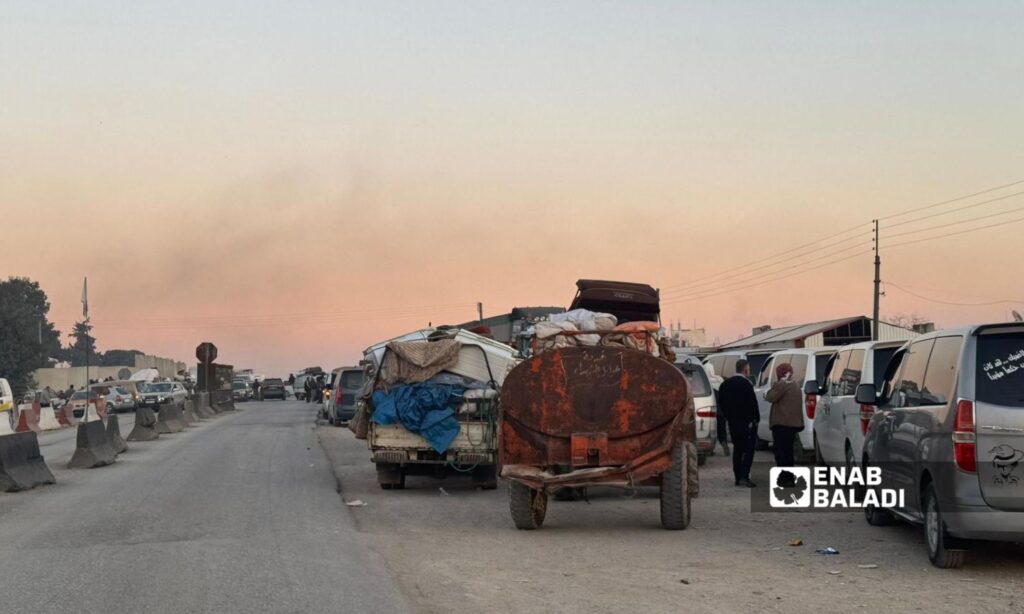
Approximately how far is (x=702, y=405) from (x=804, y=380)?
1.91m

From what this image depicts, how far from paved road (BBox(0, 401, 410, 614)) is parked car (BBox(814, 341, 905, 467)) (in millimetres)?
6436

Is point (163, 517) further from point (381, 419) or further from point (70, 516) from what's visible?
point (381, 419)

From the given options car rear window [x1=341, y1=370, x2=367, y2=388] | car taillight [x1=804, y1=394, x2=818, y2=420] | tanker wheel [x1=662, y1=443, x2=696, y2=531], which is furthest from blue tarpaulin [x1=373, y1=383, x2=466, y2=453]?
car rear window [x1=341, y1=370, x2=367, y2=388]

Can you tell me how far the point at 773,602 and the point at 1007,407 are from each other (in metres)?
2.49

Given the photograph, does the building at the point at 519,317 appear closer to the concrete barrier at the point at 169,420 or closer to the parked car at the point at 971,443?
the concrete barrier at the point at 169,420

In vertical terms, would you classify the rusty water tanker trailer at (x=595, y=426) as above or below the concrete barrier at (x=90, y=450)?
above

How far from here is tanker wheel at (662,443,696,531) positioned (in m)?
12.1

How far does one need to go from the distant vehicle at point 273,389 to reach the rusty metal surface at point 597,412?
7566 cm

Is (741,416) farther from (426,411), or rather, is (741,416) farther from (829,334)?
(829,334)

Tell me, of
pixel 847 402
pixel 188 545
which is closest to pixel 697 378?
pixel 847 402

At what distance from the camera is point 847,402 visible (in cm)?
1502

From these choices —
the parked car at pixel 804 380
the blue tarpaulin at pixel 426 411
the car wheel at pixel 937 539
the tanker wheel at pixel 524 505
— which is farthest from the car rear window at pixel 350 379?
the car wheel at pixel 937 539

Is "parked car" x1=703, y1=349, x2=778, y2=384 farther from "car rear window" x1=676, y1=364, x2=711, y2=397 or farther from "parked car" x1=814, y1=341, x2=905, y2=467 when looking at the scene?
"parked car" x1=814, y1=341, x2=905, y2=467

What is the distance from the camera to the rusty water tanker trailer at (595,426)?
1209cm
